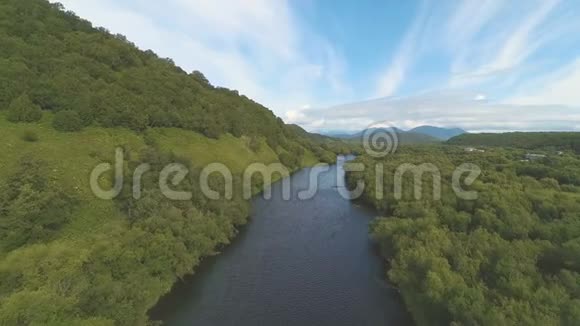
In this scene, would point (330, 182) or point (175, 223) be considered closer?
point (175, 223)

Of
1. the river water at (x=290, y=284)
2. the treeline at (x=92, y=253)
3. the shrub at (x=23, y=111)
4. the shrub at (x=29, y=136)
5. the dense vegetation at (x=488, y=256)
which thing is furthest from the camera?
the shrub at (x=23, y=111)

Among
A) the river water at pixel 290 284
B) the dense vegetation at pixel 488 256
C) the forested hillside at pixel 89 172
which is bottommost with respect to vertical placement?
the river water at pixel 290 284

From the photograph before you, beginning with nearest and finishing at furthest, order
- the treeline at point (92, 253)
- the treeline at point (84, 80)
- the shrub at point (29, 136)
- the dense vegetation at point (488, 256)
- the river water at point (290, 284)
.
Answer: the treeline at point (92, 253) < the dense vegetation at point (488, 256) < the river water at point (290, 284) < the shrub at point (29, 136) < the treeline at point (84, 80)

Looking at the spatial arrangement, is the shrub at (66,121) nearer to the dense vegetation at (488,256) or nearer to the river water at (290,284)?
the river water at (290,284)

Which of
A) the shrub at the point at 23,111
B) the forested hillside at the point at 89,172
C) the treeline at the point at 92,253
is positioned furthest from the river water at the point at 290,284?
the shrub at the point at 23,111

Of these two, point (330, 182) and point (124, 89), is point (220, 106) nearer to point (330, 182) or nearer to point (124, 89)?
point (124, 89)

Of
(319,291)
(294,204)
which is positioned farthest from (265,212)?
(319,291)

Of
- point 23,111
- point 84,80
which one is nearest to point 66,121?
point 23,111
